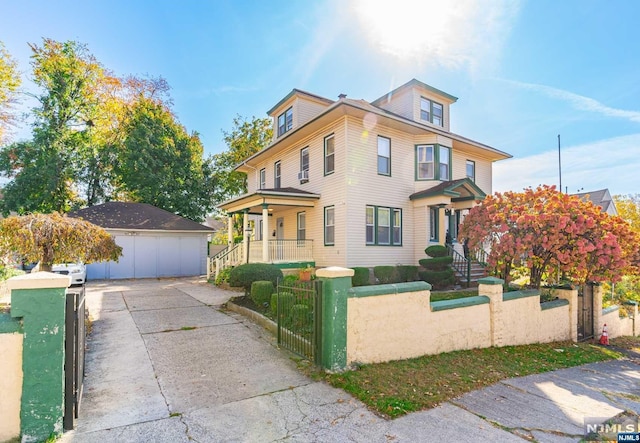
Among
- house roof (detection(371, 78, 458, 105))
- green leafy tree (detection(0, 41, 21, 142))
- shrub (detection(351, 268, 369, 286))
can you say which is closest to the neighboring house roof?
house roof (detection(371, 78, 458, 105))

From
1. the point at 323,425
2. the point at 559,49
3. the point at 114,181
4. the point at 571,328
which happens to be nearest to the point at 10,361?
the point at 323,425

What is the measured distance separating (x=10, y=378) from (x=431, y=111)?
1725 cm

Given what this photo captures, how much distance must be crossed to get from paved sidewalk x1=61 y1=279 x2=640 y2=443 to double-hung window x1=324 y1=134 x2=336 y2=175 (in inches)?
343

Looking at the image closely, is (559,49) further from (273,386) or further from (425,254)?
(273,386)

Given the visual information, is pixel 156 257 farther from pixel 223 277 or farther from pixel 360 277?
pixel 360 277

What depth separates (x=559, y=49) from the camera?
37.9 ft

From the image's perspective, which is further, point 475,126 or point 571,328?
point 475,126

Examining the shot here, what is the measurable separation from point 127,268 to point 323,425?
18.6 metres

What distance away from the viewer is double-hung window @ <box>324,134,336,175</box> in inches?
555

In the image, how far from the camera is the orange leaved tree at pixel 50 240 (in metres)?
6.69

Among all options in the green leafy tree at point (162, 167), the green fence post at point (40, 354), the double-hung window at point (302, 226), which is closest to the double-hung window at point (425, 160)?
the double-hung window at point (302, 226)

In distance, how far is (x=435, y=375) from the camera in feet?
16.8

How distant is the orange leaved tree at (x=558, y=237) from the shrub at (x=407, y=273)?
389 cm

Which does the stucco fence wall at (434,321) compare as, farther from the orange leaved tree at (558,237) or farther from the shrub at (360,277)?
the shrub at (360,277)
